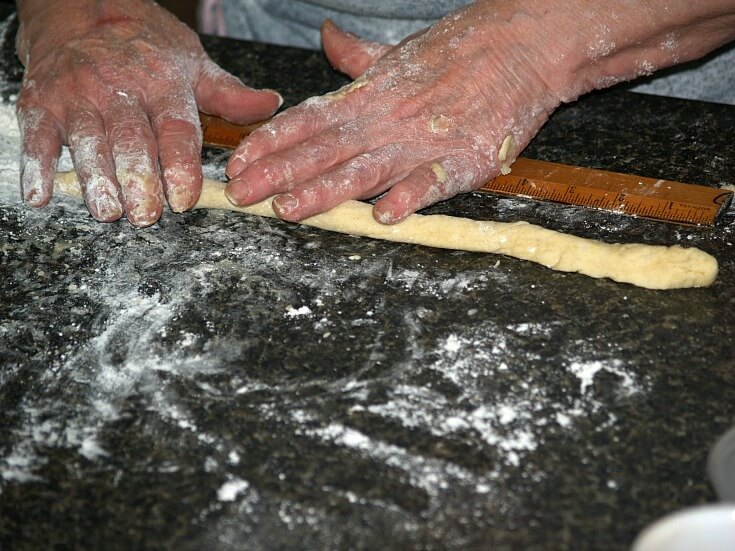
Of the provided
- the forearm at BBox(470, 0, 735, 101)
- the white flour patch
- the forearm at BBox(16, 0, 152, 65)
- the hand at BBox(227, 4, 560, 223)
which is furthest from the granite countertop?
the forearm at BBox(16, 0, 152, 65)

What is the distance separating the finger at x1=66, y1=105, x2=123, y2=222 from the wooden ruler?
922mm

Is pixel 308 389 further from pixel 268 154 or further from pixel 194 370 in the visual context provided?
pixel 268 154

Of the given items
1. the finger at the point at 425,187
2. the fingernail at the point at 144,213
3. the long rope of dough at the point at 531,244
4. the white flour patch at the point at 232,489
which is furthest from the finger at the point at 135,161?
the white flour patch at the point at 232,489

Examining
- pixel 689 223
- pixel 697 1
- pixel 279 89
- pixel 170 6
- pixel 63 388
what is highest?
pixel 697 1

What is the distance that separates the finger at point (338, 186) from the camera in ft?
5.61

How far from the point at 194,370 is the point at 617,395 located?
2.67ft

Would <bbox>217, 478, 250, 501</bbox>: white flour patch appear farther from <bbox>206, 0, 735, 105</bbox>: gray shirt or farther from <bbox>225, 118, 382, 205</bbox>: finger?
<bbox>206, 0, 735, 105</bbox>: gray shirt

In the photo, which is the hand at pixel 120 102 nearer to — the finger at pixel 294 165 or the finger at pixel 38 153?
the finger at pixel 38 153

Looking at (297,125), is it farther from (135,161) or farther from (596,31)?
(596,31)

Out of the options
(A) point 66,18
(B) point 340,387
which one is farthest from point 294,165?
(A) point 66,18

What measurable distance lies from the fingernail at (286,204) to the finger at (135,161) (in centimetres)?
29

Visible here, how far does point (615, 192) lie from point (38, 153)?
1.46 meters

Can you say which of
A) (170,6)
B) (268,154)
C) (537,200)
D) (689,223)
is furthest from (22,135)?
(170,6)

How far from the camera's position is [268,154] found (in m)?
1.78
